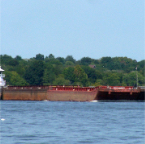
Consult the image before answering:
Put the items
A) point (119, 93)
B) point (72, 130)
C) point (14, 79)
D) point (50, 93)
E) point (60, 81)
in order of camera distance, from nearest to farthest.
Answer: point (72, 130) < point (119, 93) < point (50, 93) < point (60, 81) < point (14, 79)

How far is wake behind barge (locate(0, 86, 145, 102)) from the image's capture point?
99.1 meters

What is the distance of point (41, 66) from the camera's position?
164125mm

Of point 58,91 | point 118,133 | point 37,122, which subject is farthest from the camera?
point 58,91

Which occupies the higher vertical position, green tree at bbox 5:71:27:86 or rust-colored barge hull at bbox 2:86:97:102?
green tree at bbox 5:71:27:86

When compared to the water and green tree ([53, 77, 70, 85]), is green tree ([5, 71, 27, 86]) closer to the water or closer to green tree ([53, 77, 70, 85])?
green tree ([53, 77, 70, 85])

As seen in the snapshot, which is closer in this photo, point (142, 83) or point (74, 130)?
point (74, 130)

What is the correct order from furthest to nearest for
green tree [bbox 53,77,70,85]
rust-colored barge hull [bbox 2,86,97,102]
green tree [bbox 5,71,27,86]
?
1. green tree [bbox 53,77,70,85]
2. green tree [bbox 5,71,27,86]
3. rust-colored barge hull [bbox 2,86,97,102]

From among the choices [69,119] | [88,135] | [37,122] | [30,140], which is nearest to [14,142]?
[30,140]

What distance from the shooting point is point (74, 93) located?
105m

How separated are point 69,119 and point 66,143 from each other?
1822cm

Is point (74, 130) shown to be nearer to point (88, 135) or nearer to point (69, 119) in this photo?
point (88, 135)

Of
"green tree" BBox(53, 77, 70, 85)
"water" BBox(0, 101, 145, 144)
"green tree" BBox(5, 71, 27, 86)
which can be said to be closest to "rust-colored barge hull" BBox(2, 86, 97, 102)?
"green tree" BBox(5, 71, 27, 86)

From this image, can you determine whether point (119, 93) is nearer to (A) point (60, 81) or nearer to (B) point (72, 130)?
(B) point (72, 130)

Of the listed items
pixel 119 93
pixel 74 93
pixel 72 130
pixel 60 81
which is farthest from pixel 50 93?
pixel 72 130
